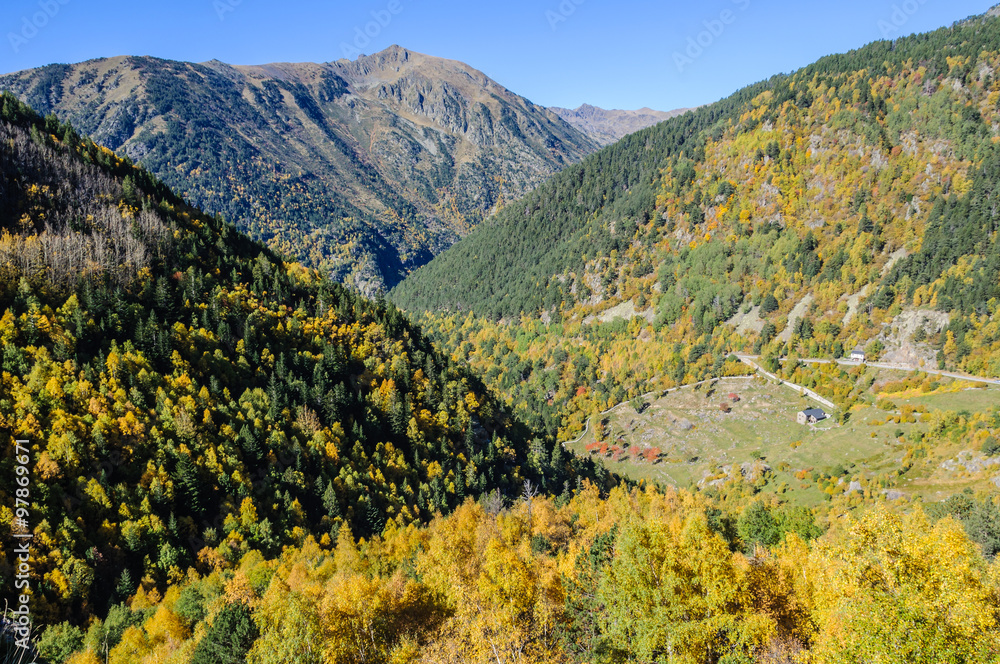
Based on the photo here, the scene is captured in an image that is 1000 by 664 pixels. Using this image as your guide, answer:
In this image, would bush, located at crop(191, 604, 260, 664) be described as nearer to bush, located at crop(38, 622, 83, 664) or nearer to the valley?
the valley

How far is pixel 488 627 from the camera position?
4044 centimetres

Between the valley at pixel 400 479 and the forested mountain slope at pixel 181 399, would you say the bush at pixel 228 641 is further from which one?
the forested mountain slope at pixel 181 399

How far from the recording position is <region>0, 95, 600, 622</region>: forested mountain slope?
71.1 m

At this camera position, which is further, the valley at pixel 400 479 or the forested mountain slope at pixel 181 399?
the forested mountain slope at pixel 181 399

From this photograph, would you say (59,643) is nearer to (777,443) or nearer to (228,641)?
(228,641)

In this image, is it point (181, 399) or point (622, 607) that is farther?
point (181, 399)

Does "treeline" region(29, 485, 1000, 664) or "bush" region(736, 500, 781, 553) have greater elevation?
"treeline" region(29, 485, 1000, 664)

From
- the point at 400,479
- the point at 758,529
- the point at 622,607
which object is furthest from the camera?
the point at 400,479

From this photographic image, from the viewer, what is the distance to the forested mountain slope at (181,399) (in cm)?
7112

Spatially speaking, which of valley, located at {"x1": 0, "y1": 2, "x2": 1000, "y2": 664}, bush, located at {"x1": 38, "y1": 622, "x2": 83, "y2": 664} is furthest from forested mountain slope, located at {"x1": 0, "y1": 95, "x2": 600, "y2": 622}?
bush, located at {"x1": 38, "y1": 622, "x2": 83, "y2": 664}

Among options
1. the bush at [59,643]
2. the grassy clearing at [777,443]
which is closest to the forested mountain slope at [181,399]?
the bush at [59,643]

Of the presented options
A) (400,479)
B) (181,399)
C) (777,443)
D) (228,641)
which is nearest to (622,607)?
(228,641)

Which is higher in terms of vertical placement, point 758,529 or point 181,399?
point 181,399

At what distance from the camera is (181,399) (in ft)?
283
